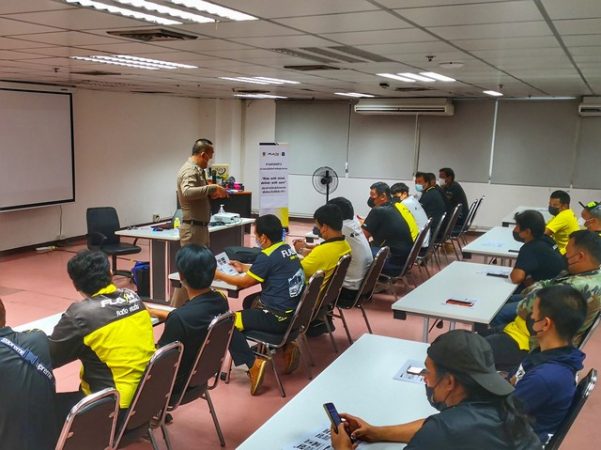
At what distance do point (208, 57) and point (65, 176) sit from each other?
466 centimetres

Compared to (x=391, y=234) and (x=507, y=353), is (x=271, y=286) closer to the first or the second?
(x=507, y=353)

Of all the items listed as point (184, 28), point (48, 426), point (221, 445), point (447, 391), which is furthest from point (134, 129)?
point (447, 391)

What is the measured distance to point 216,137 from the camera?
1162 cm

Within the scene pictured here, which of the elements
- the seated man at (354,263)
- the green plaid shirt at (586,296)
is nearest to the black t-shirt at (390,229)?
the seated man at (354,263)

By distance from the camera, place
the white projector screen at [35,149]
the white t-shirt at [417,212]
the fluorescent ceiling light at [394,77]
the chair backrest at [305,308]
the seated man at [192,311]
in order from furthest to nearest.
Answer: the white projector screen at [35,149] < the white t-shirt at [417,212] < the fluorescent ceiling light at [394,77] < the chair backrest at [305,308] < the seated man at [192,311]

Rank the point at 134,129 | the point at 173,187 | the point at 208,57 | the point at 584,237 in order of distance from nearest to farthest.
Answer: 1. the point at 584,237
2. the point at 208,57
3. the point at 134,129
4. the point at 173,187

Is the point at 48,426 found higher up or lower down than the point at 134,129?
lower down

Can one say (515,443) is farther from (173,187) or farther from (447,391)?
(173,187)

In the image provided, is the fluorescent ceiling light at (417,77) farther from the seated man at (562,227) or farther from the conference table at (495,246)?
the seated man at (562,227)

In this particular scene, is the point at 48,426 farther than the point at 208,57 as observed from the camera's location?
No

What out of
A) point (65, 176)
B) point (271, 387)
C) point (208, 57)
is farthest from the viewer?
point (65, 176)

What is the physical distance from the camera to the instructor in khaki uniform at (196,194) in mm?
5230

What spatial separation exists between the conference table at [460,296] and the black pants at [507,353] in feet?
0.49

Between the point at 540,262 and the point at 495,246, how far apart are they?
1715 millimetres
